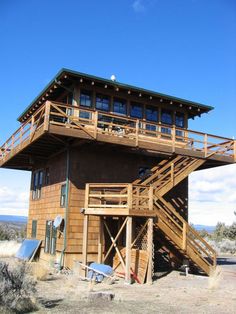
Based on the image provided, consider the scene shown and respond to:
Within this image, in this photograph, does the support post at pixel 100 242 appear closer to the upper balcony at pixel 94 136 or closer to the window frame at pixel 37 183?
the upper balcony at pixel 94 136

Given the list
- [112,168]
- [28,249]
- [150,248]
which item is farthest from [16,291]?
[28,249]

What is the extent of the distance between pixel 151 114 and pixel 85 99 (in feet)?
14.1

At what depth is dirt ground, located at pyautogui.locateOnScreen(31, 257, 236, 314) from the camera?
10.6 m

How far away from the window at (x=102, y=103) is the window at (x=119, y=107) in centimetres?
46

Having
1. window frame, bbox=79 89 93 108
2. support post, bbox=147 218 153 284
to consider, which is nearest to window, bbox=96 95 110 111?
window frame, bbox=79 89 93 108

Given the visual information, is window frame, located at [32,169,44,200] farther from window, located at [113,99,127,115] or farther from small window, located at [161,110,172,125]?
small window, located at [161,110,172,125]

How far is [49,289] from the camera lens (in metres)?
13.5

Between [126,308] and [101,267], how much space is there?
217 inches

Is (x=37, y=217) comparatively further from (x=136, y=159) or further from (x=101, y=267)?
(x=101, y=267)

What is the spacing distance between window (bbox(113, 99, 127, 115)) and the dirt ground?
8.91 meters

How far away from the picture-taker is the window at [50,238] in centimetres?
2006

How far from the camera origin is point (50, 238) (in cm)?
2078

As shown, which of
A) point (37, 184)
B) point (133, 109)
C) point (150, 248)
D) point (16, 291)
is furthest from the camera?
point (37, 184)

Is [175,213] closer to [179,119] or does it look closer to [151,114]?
[151,114]
